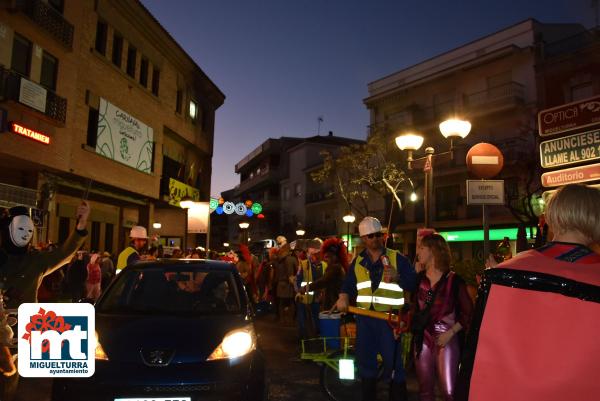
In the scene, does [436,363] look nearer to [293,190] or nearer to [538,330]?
[538,330]

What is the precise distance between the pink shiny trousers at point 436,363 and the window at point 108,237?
22166 millimetres

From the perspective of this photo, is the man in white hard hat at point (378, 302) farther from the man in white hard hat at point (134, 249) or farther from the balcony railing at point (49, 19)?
the balcony railing at point (49, 19)

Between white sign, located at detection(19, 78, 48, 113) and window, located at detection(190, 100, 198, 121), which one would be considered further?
window, located at detection(190, 100, 198, 121)

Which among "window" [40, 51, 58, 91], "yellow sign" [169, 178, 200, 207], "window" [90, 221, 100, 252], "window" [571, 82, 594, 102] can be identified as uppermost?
"window" [571, 82, 594, 102]

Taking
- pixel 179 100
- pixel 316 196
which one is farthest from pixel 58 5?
pixel 316 196

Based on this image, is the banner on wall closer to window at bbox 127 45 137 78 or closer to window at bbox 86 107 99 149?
window at bbox 86 107 99 149

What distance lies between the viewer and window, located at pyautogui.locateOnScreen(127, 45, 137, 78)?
22828 mm

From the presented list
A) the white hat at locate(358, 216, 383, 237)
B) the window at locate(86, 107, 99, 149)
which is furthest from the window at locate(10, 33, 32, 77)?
the white hat at locate(358, 216, 383, 237)

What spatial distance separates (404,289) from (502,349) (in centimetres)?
349

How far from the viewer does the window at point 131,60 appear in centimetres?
2283

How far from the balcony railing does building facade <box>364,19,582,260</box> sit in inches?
674

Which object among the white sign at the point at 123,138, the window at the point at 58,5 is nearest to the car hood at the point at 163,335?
the window at the point at 58,5

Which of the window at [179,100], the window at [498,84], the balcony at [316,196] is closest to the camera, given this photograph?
the window at [179,100]

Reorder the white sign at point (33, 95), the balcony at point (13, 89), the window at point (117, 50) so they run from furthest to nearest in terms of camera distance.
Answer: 1. the window at point (117, 50)
2. the white sign at point (33, 95)
3. the balcony at point (13, 89)
